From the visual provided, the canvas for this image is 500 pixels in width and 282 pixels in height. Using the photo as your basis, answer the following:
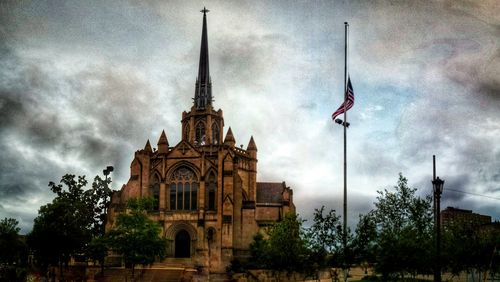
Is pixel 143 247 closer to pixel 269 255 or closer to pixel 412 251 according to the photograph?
pixel 269 255

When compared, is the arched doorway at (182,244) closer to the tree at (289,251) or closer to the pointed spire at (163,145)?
the pointed spire at (163,145)

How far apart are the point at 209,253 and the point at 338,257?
29343mm

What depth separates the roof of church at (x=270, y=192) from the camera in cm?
7612

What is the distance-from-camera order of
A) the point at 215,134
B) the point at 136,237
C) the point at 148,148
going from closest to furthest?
the point at 136,237
the point at 148,148
the point at 215,134

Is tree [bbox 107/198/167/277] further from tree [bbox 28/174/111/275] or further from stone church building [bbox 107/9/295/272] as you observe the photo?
stone church building [bbox 107/9/295/272]

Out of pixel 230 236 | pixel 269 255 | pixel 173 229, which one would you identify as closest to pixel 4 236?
pixel 173 229

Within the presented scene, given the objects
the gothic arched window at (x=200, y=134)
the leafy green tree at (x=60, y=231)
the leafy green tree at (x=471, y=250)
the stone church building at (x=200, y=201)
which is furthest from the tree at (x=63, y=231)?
the leafy green tree at (x=471, y=250)

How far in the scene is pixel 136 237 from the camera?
53.5 metres

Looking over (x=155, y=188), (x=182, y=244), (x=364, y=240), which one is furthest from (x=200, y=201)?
(x=364, y=240)

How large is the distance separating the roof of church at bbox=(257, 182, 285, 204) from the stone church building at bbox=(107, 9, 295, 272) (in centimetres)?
328

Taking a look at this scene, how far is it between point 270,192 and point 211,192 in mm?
11497

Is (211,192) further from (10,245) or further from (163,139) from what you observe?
(10,245)

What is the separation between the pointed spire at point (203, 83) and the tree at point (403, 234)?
3727cm

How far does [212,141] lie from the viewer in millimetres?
77500
